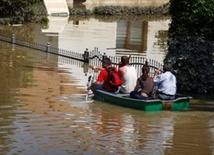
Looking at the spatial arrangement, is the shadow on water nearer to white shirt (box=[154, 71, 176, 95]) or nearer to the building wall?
white shirt (box=[154, 71, 176, 95])

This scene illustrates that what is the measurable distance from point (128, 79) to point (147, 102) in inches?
61.9

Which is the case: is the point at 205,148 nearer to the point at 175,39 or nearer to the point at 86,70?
the point at 175,39

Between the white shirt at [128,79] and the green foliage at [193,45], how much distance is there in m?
3.09

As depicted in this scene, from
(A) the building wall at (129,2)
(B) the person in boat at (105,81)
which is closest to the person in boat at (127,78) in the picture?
(B) the person in boat at (105,81)

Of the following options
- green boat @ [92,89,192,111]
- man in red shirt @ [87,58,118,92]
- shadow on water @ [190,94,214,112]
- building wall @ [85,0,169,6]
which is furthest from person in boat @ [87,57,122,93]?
building wall @ [85,0,169,6]

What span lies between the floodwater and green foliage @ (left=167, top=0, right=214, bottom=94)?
785 millimetres

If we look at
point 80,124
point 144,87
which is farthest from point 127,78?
point 80,124

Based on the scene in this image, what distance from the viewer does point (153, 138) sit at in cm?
1395

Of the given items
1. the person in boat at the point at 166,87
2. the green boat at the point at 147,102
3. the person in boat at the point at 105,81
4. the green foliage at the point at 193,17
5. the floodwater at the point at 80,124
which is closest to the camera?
the floodwater at the point at 80,124

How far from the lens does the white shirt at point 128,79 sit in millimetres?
18000

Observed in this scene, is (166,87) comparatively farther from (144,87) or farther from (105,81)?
(105,81)

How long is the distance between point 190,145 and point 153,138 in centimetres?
91

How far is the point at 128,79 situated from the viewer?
708 inches

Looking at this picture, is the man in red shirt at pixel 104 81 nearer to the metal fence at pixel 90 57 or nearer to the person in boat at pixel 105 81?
the person in boat at pixel 105 81
